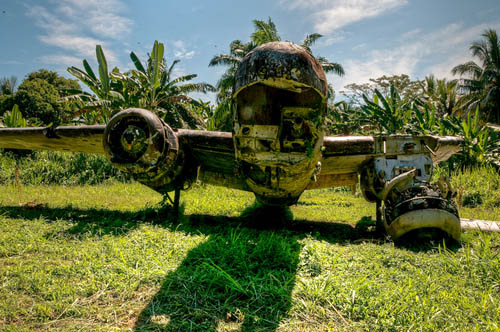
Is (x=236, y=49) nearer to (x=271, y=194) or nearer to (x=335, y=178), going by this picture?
(x=335, y=178)

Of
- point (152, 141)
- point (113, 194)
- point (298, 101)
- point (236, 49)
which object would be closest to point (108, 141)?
point (152, 141)

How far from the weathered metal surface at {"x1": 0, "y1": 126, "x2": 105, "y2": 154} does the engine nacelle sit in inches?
50.1

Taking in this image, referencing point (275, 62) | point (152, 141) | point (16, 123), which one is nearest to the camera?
point (275, 62)

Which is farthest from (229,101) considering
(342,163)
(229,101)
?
(342,163)

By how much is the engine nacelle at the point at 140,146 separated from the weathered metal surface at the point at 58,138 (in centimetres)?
127

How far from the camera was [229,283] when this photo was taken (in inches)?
106

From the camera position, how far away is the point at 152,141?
3.75 m

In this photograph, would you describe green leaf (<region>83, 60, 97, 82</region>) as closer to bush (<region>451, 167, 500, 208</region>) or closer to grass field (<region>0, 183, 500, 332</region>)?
grass field (<region>0, 183, 500, 332</region>)

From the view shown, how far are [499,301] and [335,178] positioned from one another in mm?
3520

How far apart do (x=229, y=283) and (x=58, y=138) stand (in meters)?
4.59

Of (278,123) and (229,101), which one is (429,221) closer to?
(278,123)

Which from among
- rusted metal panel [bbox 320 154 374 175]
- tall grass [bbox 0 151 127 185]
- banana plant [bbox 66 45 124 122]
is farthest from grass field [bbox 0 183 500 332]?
banana plant [bbox 66 45 124 122]

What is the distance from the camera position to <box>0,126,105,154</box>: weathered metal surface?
5176 millimetres

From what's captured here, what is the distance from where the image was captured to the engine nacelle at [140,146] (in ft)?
12.2
